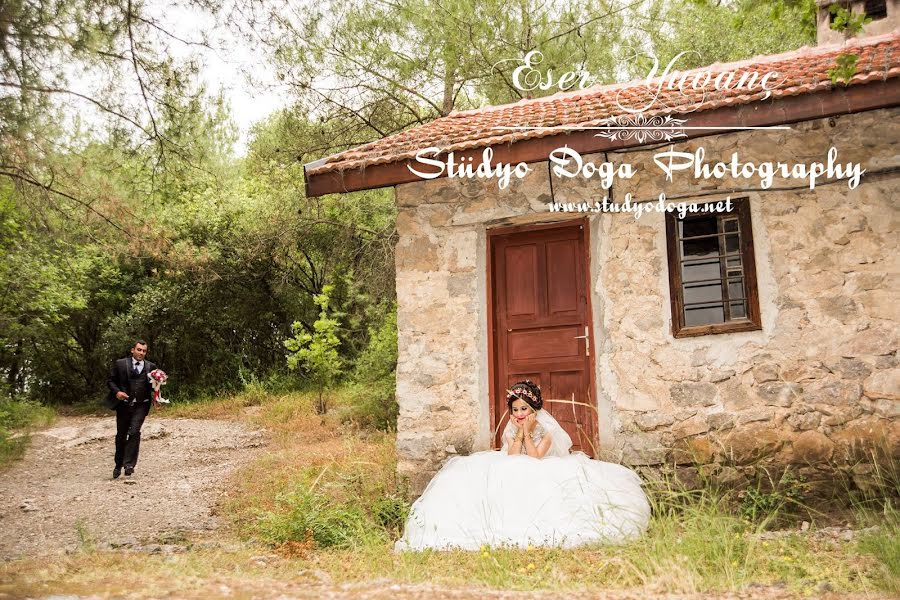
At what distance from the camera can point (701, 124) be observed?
5.71 meters

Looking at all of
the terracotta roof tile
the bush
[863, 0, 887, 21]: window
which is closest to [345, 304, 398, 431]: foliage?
the terracotta roof tile

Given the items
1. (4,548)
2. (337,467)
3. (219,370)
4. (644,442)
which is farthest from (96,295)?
(644,442)

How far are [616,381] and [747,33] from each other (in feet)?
31.1

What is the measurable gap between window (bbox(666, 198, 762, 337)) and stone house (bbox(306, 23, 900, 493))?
0.5 inches

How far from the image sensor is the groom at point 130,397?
8.73 meters

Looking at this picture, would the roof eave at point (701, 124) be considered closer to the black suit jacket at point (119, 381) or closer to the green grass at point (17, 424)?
the black suit jacket at point (119, 381)

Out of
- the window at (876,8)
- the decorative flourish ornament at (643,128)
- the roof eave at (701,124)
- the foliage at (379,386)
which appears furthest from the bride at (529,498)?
the window at (876,8)

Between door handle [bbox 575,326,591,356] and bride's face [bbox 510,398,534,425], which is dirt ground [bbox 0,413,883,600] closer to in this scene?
bride's face [bbox 510,398,534,425]

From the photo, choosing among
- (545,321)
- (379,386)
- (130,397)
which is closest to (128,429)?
(130,397)

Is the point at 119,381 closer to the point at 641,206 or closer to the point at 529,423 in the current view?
the point at 529,423

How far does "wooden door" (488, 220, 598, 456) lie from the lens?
6461 millimetres

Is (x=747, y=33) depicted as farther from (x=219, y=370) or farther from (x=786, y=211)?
(x=219, y=370)

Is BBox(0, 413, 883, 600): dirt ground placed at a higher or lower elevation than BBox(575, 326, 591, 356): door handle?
lower

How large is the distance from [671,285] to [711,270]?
0.35m
